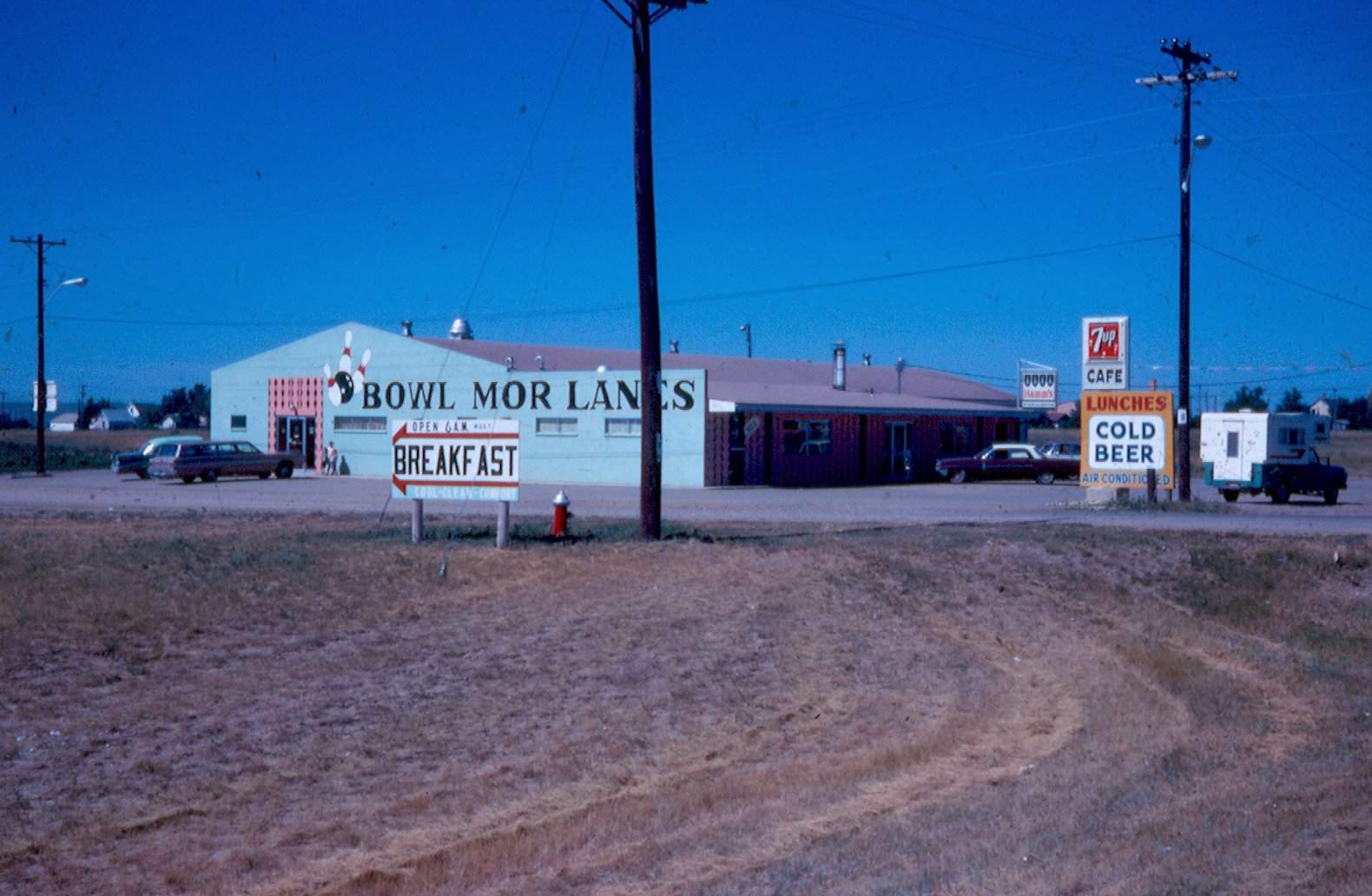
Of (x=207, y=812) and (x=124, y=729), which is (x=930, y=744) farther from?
(x=124, y=729)

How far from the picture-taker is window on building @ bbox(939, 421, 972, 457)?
50.5 metres

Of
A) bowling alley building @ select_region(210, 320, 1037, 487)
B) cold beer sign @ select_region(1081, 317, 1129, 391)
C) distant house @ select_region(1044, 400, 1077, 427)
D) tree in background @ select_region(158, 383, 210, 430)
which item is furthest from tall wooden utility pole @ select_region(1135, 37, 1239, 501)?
tree in background @ select_region(158, 383, 210, 430)

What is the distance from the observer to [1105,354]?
3066 centimetres

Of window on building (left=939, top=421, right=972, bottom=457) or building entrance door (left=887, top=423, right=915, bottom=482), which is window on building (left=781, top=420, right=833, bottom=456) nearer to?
building entrance door (left=887, top=423, right=915, bottom=482)

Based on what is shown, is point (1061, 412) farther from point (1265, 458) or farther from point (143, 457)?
point (143, 457)

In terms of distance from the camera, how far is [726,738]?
10039 mm

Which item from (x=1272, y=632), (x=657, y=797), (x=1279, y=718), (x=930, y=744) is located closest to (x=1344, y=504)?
(x=1272, y=632)

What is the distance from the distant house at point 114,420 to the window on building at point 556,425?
116791 mm

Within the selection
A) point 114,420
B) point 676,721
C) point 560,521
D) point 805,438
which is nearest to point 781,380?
point 805,438

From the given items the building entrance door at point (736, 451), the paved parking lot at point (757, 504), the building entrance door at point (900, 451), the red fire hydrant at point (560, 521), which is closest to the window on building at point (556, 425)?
the paved parking lot at point (757, 504)

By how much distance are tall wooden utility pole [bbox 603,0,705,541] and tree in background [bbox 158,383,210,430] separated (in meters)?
135

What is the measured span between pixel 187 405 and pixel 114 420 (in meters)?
16.3

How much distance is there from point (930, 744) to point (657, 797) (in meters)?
2.43

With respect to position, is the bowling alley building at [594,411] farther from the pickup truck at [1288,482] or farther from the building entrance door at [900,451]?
the pickup truck at [1288,482]
